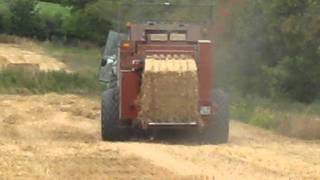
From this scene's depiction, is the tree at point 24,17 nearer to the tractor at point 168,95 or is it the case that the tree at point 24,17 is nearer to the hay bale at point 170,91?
the tractor at point 168,95

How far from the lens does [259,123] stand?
2275 cm

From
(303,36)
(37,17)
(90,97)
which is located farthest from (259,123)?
(37,17)

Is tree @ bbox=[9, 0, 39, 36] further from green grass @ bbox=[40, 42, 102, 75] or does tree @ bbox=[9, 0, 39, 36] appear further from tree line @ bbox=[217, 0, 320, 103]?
tree line @ bbox=[217, 0, 320, 103]

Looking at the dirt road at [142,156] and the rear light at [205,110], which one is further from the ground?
the rear light at [205,110]

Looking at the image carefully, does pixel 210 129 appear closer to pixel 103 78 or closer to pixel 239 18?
pixel 103 78

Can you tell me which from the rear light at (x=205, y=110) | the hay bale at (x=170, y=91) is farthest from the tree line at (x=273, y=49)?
the hay bale at (x=170, y=91)

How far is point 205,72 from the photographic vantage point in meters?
17.6

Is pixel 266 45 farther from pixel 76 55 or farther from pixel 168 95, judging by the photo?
pixel 76 55

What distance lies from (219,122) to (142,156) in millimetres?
3753

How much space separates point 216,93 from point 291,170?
5099 millimetres

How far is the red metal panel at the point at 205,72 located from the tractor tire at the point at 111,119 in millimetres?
1740

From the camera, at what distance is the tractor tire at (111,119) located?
1802 centimetres

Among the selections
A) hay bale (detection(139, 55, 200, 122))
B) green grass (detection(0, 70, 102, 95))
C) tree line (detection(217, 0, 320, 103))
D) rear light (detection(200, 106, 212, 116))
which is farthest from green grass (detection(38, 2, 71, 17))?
hay bale (detection(139, 55, 200, 122))

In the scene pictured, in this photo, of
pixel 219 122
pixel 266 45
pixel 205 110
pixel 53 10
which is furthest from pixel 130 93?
pixel 53 10
